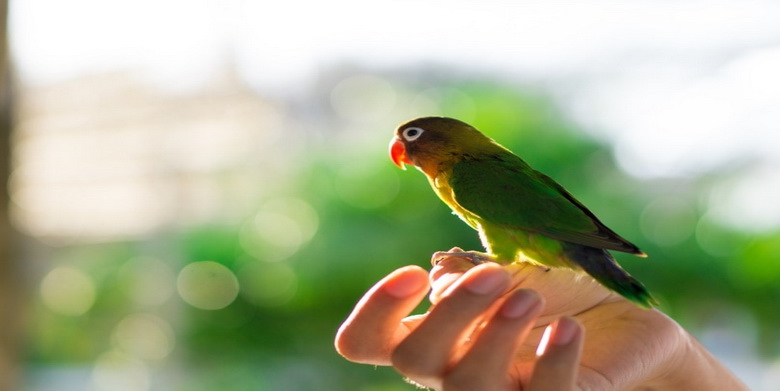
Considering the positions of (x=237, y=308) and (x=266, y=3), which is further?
(x=237, y=308)

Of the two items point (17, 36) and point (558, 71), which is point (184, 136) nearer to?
point (17, 36)

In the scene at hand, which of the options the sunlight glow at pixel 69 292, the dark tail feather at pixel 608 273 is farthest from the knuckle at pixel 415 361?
the sunlight glow at pixel 69 292

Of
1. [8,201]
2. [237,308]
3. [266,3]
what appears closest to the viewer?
[8,201]

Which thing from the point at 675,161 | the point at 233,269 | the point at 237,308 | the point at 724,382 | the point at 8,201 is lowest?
the point at 237,308

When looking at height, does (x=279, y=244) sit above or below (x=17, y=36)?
below

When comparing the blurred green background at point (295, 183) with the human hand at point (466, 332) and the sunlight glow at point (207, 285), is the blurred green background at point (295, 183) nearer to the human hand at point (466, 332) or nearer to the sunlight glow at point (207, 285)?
the sunlight glow at point (207, 285)

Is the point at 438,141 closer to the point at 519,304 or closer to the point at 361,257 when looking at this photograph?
the point at 519,304

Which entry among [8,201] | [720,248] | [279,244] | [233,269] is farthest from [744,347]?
[8,201]

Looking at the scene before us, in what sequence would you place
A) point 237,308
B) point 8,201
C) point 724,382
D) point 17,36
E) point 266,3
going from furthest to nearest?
point 237,308 < point 266,3 < point 17,36 < point 8,201 < point 724,382
